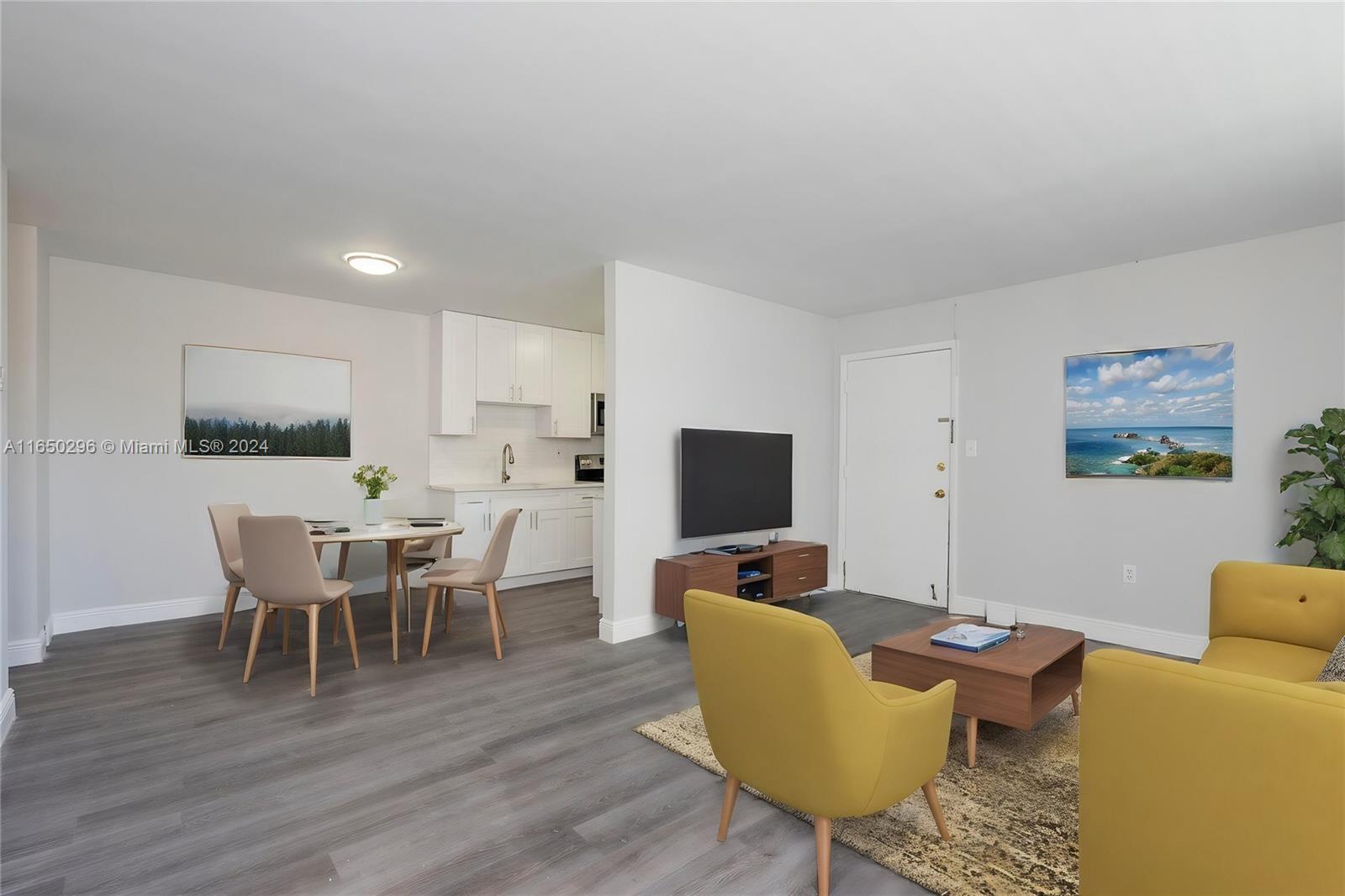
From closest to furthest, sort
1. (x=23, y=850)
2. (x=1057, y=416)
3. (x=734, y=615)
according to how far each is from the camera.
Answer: (x=734, y=615)
(x=23, y=850)
(x=1057, y=416)

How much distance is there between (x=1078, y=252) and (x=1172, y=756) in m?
3.82

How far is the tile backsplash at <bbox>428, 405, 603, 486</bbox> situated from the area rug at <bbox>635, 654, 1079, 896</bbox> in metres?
4.03

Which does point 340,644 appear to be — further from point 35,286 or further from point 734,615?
point 734,615

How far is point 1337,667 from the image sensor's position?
2053mm

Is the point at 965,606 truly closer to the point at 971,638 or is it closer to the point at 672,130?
the point at 971,638

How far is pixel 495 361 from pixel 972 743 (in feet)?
16.5

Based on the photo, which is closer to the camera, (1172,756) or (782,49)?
(1172,756)

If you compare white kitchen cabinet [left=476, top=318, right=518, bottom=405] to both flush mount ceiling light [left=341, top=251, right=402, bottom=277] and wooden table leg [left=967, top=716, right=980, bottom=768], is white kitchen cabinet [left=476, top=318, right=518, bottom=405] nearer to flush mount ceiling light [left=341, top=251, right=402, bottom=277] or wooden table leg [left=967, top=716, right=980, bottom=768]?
flush mount ceiling light [left=341, top=251, right=402, bottom=277]

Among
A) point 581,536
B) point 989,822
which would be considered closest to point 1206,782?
point 989,822

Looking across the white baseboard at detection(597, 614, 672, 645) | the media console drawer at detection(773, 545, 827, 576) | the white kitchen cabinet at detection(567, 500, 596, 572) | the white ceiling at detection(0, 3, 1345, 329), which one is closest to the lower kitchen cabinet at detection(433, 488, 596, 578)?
the white kitchen cabinet at detection(567, 500, 596, 572)

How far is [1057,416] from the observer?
4777 mm

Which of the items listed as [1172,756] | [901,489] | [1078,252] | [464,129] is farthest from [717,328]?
[1172,756]

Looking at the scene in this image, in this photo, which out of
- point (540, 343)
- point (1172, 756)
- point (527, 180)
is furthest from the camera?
point (540, 343)

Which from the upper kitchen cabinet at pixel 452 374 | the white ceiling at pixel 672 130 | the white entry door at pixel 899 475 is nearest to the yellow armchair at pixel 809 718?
the white ceiling at pixel 672 130
